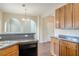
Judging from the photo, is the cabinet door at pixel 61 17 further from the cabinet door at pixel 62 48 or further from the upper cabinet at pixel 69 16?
the cabinet door at pixel 62 48

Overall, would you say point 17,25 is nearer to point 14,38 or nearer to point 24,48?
point 14,38

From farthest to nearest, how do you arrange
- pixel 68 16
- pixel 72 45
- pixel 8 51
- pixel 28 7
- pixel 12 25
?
pixel 12 25
pixel 28 7
pixel 68 16
pixel 72 45
pixel 8 51

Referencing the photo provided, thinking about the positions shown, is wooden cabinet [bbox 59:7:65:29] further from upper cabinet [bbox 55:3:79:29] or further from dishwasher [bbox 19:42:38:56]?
dishwasher [bbox 19:42:38:56]

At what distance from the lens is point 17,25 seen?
6.84m

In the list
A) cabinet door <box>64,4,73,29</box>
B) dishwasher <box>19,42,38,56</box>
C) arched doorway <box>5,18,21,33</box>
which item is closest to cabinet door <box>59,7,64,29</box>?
cabinet door <box>64,4,73,29</box>

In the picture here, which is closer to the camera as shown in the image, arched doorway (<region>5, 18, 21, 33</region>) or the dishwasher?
the dishwasher

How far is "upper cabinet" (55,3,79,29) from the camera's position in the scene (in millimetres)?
3418

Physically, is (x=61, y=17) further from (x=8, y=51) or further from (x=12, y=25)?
(x=12, y=25)

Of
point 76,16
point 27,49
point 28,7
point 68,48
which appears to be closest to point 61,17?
point 76,16

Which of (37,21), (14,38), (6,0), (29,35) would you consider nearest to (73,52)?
(29,35)

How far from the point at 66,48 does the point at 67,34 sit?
1.19 m

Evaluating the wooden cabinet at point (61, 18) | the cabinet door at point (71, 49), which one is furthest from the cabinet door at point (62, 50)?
the wooden cabinet at point (61, 18)

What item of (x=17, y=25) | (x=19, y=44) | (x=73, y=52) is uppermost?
(x=17, y=25)

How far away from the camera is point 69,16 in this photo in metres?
3.81
